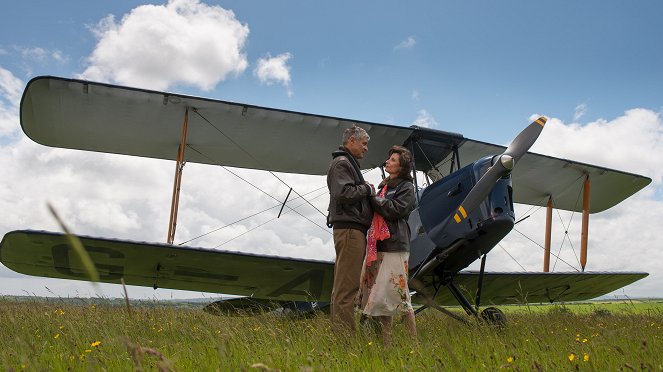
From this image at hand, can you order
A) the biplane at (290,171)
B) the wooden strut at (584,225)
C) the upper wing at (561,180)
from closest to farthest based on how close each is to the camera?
the biplane at (290,171)
the upper wing at (561,180)
the wooden strut at (584,225)

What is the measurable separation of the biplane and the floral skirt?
434 mm

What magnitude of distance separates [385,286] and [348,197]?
76 centimetres

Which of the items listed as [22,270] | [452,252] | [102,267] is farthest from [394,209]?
[22,270]

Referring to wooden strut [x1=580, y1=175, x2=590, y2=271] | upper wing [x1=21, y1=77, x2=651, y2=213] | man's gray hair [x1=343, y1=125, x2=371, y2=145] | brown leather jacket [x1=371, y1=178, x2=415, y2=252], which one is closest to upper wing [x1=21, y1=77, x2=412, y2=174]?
upper wing [x1=21, y1=77, x2=651, y2=213]

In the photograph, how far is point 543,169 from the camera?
364 inches

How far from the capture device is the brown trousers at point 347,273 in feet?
13.1

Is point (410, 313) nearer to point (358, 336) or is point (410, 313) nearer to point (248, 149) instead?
point (358, 336)

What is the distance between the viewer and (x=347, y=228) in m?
4.07

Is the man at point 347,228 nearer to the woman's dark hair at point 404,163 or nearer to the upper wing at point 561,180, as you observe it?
the woman's dark hair at point 404,163

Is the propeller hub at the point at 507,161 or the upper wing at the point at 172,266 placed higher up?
the propeller hub at the point at 507,161

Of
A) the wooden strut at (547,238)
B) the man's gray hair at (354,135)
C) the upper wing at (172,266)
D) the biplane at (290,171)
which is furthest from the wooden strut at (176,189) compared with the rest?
the wooden strut at (547,238)

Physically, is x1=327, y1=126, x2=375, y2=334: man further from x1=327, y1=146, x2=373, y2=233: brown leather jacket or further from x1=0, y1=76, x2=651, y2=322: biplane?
x1=0, y1=76, x2=651, y2=322: biplane

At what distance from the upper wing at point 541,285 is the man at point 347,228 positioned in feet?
12.4

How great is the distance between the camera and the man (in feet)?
13.1
